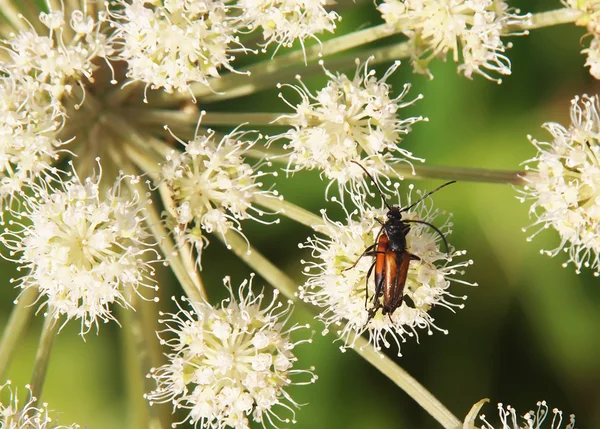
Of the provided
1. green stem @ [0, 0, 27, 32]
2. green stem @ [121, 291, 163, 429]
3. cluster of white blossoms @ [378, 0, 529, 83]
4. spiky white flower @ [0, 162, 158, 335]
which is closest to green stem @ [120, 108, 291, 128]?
spiky white flower @ [0, 162, 158, 335]

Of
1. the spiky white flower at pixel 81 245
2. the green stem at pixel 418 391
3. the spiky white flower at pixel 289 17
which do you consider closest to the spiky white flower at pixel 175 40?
the spiky white flower at pixel 289 17

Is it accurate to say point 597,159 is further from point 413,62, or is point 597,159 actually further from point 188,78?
point 188,78

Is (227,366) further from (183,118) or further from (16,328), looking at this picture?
(183,118)

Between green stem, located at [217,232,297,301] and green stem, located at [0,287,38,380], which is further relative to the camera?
green stem, located at [217,232,297,301]

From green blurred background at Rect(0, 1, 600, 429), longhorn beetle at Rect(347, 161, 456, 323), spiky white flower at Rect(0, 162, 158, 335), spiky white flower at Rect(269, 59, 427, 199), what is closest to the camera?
spiky white flower at Rect(0, 162, 158, 335)

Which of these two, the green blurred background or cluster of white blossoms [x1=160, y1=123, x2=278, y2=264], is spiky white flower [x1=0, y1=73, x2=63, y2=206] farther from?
the green blurred background

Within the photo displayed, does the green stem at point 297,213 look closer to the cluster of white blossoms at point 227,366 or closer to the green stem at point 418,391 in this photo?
the cluster of white blossoms at point 227,366

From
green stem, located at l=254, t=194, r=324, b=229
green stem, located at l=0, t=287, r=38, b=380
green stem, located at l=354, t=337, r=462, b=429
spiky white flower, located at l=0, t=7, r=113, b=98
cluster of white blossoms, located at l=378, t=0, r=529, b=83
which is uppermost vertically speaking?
cluster of white blossoms, located at l=378, t=0, r=529, b=83

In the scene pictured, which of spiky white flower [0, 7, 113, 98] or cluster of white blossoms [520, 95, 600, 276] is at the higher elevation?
spiky white flower [0, 7, 113, 98]
